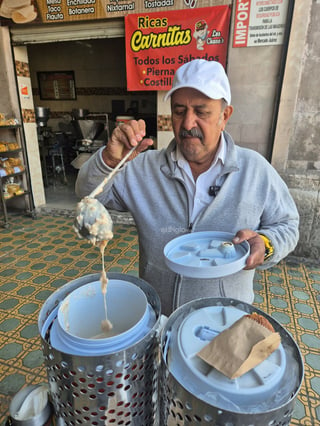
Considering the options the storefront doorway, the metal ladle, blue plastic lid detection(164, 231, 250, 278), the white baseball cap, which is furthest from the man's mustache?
the storefront doorway

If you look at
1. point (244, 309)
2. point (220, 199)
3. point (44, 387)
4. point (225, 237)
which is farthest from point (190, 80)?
point (44, 387)

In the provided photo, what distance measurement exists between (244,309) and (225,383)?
0.89ft

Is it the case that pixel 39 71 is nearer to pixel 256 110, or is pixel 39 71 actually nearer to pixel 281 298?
pixel 256 110

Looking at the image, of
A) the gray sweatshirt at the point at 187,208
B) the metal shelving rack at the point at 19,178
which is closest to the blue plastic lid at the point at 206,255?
the gray sweatshirt at the point at 187,208

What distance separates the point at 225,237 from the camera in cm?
113

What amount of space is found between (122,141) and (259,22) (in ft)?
10.2

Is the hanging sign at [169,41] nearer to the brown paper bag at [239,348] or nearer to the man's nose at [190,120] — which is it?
the man's nose at [190,120]

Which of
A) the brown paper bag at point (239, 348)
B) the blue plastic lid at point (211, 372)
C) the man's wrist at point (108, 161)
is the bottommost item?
the blue plastic lid at point (211, 372)

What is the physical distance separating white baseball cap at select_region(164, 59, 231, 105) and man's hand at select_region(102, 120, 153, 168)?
0.25 metres

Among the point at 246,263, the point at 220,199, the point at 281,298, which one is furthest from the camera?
the point at 281,298

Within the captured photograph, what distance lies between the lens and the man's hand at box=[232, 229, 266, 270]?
3.28 feet

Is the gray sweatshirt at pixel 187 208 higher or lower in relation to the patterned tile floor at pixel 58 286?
higher

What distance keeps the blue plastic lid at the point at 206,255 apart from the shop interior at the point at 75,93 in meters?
6.54

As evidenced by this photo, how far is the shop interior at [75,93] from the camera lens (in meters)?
7.65
